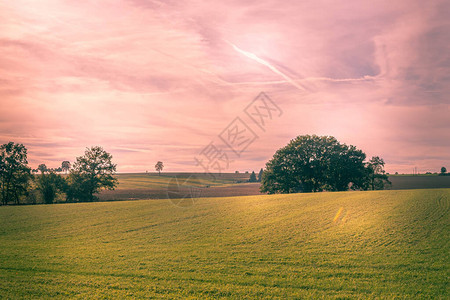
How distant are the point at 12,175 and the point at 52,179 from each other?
23.3 ft

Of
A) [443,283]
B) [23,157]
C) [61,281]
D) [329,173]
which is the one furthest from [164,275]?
[23,157]

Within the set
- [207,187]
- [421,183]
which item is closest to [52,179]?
[207,187]

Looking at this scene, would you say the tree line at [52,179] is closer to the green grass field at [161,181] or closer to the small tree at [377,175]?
the green grass field at [161,181]

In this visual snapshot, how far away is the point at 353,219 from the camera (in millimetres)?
20812

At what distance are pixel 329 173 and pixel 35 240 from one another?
45979 mm

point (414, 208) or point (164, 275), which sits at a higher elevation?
point (414, 208)

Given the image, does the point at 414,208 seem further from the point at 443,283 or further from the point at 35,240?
the point at 35,240

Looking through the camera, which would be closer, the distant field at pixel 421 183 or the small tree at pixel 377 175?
the small tree at pixel 377 175

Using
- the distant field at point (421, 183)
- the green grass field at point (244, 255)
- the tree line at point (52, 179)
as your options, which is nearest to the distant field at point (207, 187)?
the distant field at point (421, 183)

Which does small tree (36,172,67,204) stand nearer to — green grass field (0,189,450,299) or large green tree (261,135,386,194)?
green grass field (0,189,450,299)

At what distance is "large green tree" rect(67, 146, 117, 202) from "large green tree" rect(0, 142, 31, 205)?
859 cm

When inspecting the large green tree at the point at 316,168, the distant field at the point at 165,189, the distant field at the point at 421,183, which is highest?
the large green tree at the point at 316,168

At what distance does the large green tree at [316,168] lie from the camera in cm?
5238

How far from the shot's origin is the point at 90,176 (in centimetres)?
6100
